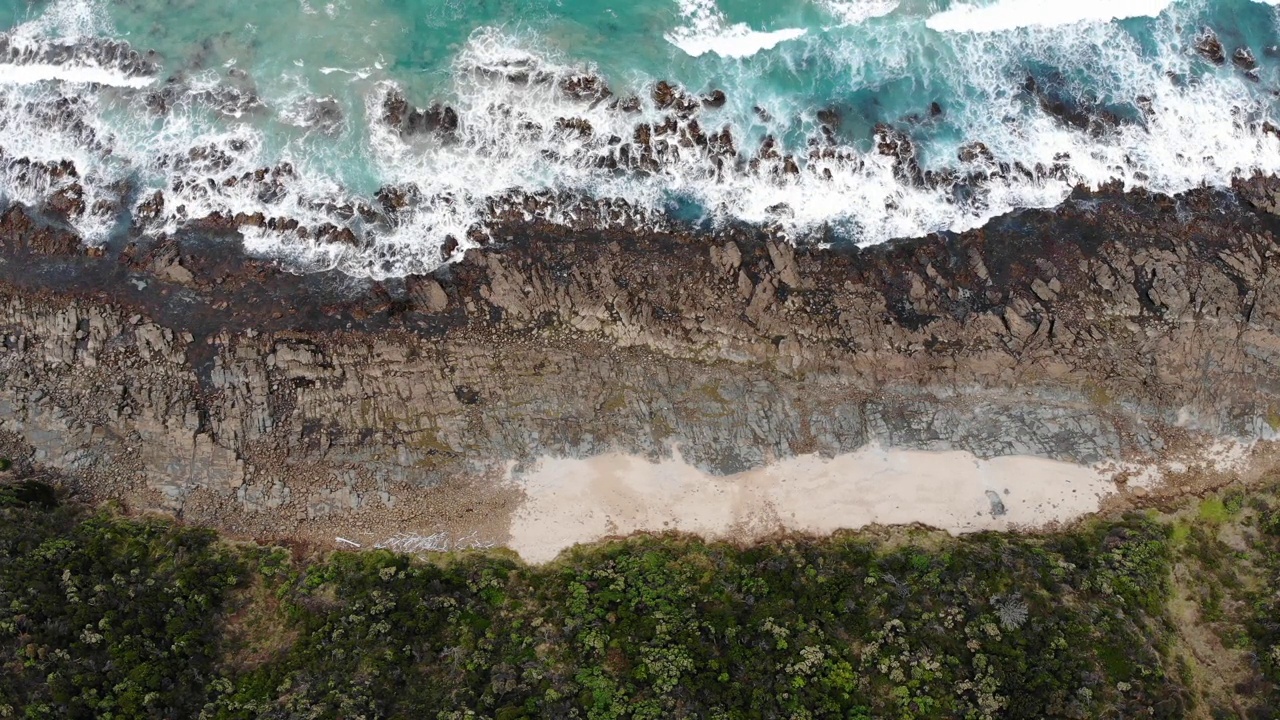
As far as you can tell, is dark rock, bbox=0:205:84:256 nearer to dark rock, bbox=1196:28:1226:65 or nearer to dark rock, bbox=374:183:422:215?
dark rock, bbox=374:183:422:215

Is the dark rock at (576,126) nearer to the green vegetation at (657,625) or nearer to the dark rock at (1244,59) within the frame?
the green vegetation at (657,625)

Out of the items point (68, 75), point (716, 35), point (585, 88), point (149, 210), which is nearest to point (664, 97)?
point (585, 88)

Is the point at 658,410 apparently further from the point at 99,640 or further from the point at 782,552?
the point at 99,640

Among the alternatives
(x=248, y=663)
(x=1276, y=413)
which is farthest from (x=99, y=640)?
(x=1276, y=413)

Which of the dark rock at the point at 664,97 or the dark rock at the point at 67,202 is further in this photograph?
the dark rock at the point at 664,97

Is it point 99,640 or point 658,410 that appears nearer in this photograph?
point 99,640

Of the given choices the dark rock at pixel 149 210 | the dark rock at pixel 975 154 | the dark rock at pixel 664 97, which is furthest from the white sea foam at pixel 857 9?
the dark rock at pixel 149 210
